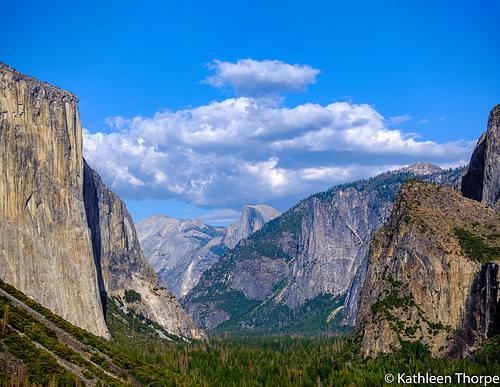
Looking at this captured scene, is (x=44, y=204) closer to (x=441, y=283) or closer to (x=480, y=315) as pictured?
(x=441, y=283)

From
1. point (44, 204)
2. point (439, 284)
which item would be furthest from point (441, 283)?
point (44, 204)

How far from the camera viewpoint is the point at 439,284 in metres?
178

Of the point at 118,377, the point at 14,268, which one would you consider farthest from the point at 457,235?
the point at 14,268

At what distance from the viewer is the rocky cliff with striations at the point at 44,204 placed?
164625mm

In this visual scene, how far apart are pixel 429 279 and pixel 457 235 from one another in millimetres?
17622

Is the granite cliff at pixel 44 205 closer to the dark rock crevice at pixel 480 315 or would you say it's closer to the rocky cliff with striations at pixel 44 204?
the rocky cliff with striations at pixel 44 204

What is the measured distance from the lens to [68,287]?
593ft

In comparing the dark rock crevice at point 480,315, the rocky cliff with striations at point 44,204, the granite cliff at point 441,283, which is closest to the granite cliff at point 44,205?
the rocky cliff with striations at point 44,204

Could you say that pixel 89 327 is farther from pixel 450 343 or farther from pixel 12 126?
pixel 450 343

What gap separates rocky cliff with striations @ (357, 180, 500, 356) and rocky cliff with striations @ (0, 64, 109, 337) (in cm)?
9459

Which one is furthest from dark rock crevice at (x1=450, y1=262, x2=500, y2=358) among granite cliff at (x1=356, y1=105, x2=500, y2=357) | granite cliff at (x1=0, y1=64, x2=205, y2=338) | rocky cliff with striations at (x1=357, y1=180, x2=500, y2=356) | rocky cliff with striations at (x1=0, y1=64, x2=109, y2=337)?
rocky cliff with striations at (x1=0, y1=64, x2=109, y2=337)

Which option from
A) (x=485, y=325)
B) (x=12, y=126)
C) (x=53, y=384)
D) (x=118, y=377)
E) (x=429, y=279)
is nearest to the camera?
(x=53, y=384)

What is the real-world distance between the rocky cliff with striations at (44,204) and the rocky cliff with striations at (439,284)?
9459 cm

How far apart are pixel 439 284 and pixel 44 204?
127 meters
